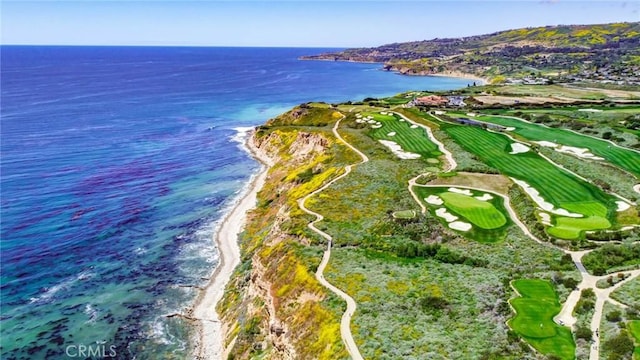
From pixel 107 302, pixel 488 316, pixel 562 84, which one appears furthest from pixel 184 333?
pixel 562 84

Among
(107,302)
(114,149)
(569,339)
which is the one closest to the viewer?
(569,339)

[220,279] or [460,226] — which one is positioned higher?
[460,226]

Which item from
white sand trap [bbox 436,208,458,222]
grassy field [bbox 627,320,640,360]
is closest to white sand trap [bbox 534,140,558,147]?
white sand trap [bbox 436,208,458,222]

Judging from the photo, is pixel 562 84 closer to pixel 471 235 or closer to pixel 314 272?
pixel 471 235

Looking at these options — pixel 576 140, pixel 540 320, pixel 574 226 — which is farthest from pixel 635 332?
pixel 576 140

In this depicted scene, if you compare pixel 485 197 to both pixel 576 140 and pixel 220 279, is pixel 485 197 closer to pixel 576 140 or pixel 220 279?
pixel 220 279

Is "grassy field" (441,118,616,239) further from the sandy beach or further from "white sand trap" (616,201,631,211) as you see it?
the sandy beach
